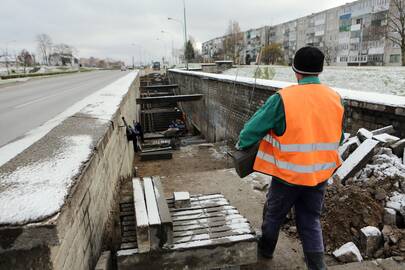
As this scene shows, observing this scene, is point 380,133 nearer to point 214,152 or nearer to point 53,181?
point 53,181

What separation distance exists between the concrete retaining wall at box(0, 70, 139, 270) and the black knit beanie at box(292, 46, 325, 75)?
2.06 meters

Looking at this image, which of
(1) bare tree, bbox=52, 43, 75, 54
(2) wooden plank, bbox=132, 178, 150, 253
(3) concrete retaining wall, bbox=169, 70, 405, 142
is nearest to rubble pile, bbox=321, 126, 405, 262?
(3) concrete retaining wall, bbox=169, 70, 405, 142

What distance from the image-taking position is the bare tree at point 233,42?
2746 inches

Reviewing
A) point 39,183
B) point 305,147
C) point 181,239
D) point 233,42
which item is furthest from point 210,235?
point 233,42

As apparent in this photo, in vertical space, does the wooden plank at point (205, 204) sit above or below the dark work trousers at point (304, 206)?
below

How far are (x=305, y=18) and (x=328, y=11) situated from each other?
8612 mm

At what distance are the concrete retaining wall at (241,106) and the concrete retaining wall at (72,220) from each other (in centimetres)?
347

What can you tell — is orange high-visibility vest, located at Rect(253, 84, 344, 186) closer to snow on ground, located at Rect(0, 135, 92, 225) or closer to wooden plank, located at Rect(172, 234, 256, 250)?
wooden plank, located at Rect(172, 234, 256, 250)

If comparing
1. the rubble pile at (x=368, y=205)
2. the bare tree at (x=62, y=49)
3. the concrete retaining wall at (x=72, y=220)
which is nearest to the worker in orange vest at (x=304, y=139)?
the rubble pile at (x=368, y=205)

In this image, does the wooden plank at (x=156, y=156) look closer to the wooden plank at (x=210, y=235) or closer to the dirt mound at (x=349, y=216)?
the dirt mound at (x=349, y=216)

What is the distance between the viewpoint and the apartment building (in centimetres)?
4799

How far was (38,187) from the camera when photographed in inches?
84.7

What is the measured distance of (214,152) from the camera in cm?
1253

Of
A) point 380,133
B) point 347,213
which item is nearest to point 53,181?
point 347,213
